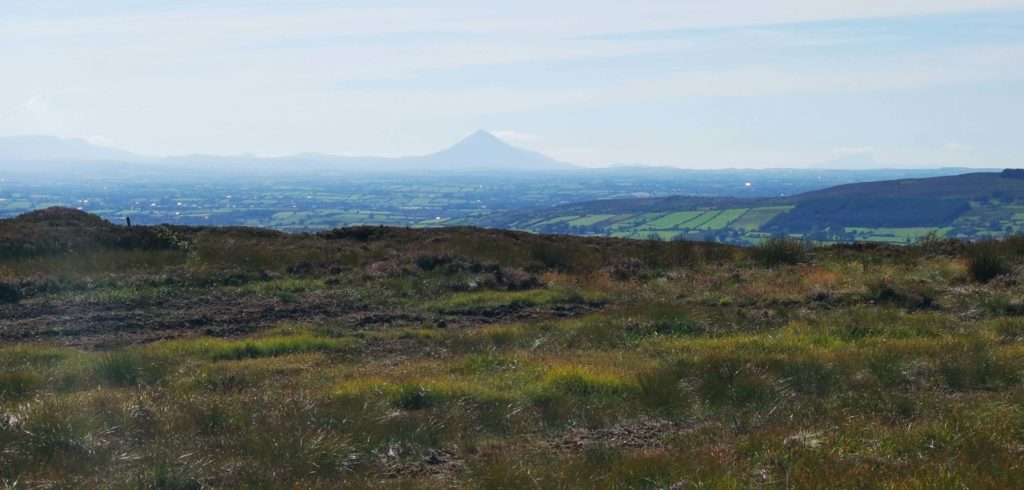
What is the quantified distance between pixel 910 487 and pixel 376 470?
400 centimetres

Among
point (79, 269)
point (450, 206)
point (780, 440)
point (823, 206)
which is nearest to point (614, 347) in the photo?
point (780, 440)

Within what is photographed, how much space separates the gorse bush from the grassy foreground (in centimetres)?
231

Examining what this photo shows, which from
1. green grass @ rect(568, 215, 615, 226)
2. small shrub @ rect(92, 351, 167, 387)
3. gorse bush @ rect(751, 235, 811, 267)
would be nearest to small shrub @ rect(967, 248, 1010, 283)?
gorse bush @ rect(751, 235, 811, 267)

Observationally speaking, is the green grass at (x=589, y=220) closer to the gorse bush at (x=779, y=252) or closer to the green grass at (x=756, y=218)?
the green grass at (x=756, y=218)

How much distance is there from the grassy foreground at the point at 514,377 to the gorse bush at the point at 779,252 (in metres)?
2.31

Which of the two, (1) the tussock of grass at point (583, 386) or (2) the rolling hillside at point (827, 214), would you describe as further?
(2) the rolling hillside at point (827, 214)

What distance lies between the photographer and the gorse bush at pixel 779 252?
2186 centimetres

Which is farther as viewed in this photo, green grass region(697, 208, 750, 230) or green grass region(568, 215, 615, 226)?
green grass region(568, 215, 615, 226)

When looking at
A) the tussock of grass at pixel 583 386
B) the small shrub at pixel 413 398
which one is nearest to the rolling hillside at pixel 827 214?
the tussock of grass at pixel 583 386

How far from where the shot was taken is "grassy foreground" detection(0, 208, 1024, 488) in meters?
6.38

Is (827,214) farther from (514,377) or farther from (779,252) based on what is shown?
(514,377)

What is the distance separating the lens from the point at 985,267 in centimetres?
1783

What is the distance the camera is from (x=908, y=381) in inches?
371

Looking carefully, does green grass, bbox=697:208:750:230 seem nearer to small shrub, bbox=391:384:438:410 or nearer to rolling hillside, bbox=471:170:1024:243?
rolling hillside, bbox=471:170:1024:243
